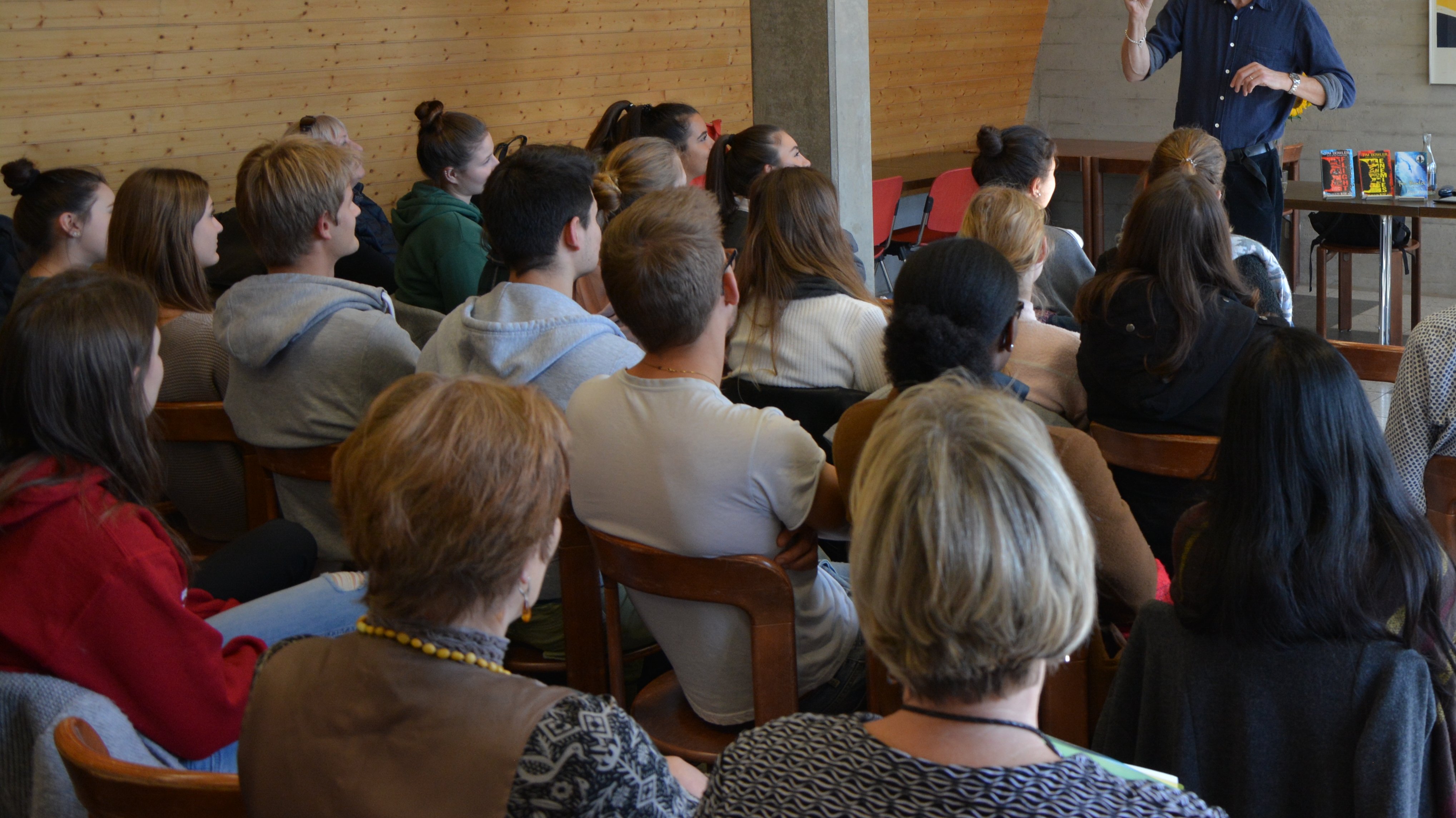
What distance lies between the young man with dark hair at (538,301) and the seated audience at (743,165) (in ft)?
4.21

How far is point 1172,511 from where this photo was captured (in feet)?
8.43

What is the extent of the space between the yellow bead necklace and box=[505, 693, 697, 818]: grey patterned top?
0.28 ft

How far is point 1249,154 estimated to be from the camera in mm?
5328

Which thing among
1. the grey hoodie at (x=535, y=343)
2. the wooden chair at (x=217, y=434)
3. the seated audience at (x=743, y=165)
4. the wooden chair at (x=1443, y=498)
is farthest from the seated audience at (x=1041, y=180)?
the wooden chair at (x=217, y=434)

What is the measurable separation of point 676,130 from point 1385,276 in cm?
348

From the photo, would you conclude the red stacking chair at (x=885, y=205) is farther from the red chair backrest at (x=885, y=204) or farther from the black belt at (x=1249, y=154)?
the black belt at (x=1249, y=154)

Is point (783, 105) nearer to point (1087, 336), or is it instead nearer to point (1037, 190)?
point (1037, 190)

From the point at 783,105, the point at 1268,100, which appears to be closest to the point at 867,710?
the point at 783,105

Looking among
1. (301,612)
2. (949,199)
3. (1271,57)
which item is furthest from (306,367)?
(949,199)

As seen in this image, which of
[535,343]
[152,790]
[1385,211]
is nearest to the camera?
[152,790]

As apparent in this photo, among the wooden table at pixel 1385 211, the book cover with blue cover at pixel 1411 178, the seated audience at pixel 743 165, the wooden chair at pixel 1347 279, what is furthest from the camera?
the wooden chair at pixel 1347 279

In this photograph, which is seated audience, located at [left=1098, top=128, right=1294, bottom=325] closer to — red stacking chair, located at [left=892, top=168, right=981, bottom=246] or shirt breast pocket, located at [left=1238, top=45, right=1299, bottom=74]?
shirt breast pocket, located at [left=1238, top=45, right=1299, bottom=74]

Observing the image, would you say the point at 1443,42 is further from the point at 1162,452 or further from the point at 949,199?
the point at 1162,452

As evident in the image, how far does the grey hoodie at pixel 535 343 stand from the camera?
2445mm
